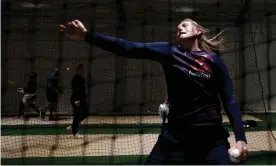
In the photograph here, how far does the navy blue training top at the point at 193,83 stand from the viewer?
6.46 feet

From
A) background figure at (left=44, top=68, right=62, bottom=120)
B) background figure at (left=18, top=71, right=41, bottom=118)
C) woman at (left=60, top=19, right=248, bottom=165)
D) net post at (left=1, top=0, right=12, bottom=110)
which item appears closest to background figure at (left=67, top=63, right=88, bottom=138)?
background figure at (left=44, top=68, right=62, bottom=120)

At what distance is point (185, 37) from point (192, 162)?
2.36 feet

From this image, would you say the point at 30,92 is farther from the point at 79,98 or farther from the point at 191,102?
the point at 191,102

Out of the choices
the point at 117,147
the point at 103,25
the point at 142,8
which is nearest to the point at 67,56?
the point at 103,25

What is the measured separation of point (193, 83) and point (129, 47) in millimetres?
405

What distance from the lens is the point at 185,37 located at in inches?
83.5

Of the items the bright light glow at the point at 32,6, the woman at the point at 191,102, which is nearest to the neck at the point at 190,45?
the woman at the point at 191,102

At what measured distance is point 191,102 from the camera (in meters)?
1.98

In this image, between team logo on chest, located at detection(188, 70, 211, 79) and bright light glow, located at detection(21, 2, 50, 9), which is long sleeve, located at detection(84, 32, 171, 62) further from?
bright light glow, located at detection(21, 2, 50, 9)

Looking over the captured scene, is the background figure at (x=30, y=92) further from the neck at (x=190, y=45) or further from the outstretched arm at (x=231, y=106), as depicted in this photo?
the outstretched arm at (x=231, y=106)

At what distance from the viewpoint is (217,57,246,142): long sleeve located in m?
1.95

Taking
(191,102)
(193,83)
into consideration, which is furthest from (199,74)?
(191,102)

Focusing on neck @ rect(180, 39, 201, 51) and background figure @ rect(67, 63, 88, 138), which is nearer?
neck @ rect(180, 39, 201, 51)

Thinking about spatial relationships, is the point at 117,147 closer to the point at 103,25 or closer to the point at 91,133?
the point at 91,133
